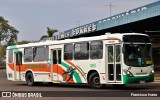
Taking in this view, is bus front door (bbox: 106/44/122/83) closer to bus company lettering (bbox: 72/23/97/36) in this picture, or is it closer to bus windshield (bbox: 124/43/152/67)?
bus windshield (bbox: 124/43/152/67)

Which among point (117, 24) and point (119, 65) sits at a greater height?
point (117, 24)

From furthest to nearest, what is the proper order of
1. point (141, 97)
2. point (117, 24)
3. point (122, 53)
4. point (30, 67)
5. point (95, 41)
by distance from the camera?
1. point (117, 24)
2. point (30, 67)
3. point (95, 41)
4. point (122, 53)
5. point (141, 97)

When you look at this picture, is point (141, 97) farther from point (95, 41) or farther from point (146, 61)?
point (95, 41)

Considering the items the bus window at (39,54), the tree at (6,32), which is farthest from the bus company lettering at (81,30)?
the tree at (6,32)

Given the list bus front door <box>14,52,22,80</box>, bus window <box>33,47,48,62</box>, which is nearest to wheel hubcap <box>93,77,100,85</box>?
bus window <box>33,47,48,62</box>

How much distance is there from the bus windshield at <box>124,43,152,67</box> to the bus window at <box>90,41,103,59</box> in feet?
4.75

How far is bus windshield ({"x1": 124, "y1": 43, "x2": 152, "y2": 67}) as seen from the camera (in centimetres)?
1953

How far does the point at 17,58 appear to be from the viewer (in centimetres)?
2739

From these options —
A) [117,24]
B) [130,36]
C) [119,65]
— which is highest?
[117,24]

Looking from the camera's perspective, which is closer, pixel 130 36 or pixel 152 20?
pixel 130 36

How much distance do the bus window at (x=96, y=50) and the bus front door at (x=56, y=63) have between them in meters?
2.88

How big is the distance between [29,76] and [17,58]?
1791 mm

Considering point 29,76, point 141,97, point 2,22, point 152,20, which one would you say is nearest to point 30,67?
point 29,76

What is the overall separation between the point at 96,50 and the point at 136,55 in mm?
2138
